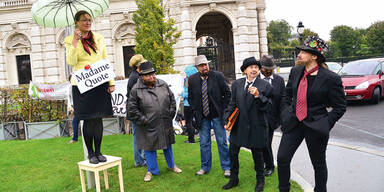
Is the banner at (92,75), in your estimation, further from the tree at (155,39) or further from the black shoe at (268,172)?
the tree at (155,39)

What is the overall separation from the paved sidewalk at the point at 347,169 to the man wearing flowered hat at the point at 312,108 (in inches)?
42.9

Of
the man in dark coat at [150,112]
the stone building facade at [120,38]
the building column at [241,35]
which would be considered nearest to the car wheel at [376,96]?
the building column at [241,35]

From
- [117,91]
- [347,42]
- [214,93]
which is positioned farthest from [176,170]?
[347,42]

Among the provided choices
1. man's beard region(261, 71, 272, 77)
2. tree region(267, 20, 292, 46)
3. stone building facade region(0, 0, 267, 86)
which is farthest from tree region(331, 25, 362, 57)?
man's beard region(261, 71, 272, 77)

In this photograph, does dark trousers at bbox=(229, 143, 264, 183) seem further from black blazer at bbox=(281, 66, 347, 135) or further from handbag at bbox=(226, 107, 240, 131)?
black blazer at bbox=(281, 66, 347, 135)

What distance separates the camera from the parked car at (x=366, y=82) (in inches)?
488

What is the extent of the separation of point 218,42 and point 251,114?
21.8 meters

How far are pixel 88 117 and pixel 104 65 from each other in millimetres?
784

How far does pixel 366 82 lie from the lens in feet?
40.9

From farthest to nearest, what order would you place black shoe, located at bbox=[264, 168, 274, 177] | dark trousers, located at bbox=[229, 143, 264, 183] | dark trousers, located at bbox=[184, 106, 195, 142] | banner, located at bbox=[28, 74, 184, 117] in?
banner, located at bbox=[28, 74, 184, 117]
dark trousers, located at bbox=[184, 106, 195, 142]
black shoe, located at bbox=[264, 168, 274, 177]
dark trousers, located at bbox=[229, 143, 264, 183]

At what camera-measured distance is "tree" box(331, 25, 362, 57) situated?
75.4 m

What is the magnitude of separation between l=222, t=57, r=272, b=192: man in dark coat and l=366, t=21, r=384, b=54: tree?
67.3m

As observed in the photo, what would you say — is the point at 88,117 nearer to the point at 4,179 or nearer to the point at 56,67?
the point at 4,179

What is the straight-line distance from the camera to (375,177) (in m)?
4.98
